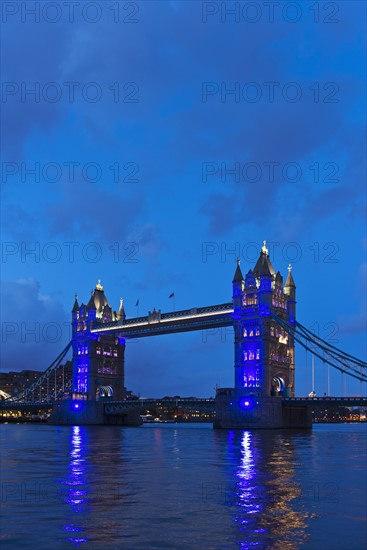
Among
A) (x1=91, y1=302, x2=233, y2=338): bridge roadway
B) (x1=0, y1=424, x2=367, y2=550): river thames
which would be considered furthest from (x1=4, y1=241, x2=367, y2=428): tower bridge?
(x1=0, y1=424, x2=367, y2=550): river thames

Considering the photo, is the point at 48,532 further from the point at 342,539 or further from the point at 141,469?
the point at 141,469

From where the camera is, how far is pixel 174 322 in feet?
413

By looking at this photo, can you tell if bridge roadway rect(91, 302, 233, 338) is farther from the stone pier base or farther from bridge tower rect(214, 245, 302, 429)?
the stone pier base

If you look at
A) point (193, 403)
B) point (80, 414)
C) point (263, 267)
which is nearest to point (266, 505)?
point (263, 267)

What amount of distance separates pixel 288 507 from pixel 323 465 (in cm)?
1885

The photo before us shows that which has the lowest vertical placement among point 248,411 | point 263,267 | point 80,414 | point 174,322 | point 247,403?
point 80,414

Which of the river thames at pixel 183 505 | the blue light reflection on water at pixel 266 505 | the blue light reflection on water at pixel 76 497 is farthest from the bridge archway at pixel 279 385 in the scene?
the blue light reflection on water at pixel 76 497

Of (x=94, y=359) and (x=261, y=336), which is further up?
(x=261, y=336)

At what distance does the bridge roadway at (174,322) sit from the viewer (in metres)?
118

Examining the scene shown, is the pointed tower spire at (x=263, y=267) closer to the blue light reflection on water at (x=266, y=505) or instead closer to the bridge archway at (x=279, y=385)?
the bridge archway at (x=279, y=385)

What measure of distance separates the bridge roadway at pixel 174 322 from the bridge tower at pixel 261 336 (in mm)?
4365

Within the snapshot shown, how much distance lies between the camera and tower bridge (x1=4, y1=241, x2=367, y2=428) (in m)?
106

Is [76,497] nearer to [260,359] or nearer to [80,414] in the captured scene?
[260,359]

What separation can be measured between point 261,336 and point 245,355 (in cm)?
474
